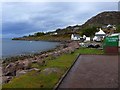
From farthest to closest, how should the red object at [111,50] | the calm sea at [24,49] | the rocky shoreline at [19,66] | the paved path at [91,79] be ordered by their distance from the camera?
the calm sea at [24,49], the red object at [111,50], the rocky shoreline at [19,66], the paved path at [91,79]

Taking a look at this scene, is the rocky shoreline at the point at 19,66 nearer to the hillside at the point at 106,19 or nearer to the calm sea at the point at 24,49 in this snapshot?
the calm sea at the point at 24,49

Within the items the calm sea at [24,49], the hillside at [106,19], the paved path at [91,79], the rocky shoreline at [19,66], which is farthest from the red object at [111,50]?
the hillside at [106,19]

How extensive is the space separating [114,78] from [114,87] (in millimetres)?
2437

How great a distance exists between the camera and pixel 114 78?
50.8 ft

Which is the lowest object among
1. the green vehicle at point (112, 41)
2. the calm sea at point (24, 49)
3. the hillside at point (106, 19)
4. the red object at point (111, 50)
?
the calm sea at point (24, 49)

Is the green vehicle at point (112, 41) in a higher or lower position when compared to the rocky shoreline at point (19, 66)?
higher

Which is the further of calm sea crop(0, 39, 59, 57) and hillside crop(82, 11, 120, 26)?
hillside crop(82, 11, 120, 26)

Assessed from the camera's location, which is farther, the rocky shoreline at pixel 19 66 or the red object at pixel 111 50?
the red object at pixel 111 50

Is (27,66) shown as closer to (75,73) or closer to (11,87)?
(75,73)

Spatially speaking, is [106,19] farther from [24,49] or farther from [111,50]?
[111,50]

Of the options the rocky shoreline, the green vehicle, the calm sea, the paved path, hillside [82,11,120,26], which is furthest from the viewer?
hillside [82,11,120,26]

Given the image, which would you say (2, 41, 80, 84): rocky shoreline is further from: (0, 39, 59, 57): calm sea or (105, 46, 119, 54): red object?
(0, 39, 59, 57): calm sea

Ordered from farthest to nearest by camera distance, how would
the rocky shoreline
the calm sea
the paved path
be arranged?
the calm sea → the rocky shoreline → the paved path

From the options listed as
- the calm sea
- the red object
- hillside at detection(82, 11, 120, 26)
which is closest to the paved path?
the red object
